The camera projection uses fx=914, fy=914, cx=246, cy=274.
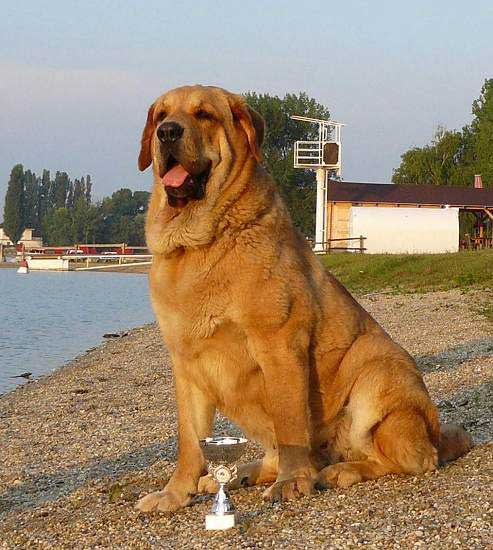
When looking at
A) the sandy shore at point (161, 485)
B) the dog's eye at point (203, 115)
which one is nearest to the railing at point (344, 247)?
the sandy shore at point (161, 485)

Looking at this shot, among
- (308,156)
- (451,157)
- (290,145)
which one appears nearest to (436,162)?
(451,157)

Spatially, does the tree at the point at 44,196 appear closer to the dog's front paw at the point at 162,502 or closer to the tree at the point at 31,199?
the tree at the point at 31,199

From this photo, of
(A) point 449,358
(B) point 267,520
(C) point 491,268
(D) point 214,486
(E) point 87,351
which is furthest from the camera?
(C) point 491,268

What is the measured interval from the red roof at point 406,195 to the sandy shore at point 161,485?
37.4m

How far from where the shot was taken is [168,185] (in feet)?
16.8

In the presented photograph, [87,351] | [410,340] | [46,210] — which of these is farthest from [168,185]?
[46,210]

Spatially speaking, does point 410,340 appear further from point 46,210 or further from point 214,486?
point 46,210

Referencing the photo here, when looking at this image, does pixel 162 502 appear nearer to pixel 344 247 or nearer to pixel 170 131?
pixel 170 131

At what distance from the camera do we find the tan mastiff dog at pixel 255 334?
16.0 ft

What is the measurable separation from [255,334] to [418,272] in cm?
2268

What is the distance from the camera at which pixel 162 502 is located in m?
4.97

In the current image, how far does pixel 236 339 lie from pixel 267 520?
0.95m

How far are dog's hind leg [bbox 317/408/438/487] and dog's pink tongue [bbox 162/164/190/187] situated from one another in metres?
1.76

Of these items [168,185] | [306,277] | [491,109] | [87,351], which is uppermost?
[491,109]
